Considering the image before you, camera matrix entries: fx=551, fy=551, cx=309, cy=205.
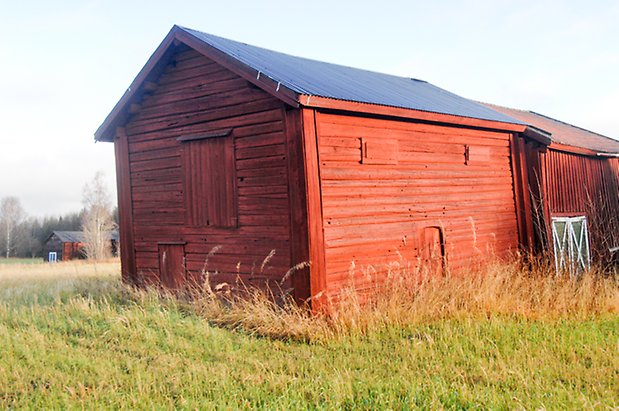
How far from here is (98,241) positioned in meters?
49.8

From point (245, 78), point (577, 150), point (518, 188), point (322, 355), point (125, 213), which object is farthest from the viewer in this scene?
point (577, 150)

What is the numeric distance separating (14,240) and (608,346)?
87.6 metres

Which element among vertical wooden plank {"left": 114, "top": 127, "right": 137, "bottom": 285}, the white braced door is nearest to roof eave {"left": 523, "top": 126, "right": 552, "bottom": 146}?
the white braced door

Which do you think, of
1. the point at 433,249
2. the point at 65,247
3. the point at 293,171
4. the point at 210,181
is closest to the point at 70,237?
the point at 65,247

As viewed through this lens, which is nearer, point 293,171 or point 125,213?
point 293,171

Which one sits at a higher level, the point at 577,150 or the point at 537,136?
the point at 537,136

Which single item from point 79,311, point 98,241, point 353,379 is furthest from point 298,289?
point 98,241

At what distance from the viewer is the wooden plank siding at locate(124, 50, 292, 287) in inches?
380

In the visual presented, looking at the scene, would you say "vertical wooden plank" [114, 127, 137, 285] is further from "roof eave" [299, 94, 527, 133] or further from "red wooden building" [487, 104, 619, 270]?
"red wooden building" [487, 104, 619, 270]

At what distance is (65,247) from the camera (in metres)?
57.2

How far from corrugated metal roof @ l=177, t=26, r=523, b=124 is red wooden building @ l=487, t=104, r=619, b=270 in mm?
2041

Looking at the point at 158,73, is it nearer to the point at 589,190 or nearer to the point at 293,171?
the point at 293,171

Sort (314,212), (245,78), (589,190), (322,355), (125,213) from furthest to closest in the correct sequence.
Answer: (589,190) < (125,213) < (245,78) < (314,212) < (322,355)

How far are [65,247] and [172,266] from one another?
50900mm
